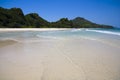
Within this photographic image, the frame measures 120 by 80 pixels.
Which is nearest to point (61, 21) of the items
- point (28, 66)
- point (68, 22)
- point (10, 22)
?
point (68, 22)

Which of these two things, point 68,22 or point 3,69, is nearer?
point 3,69

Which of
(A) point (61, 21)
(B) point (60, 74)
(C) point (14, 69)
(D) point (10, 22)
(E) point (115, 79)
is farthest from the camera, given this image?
(A) point (61, 21)

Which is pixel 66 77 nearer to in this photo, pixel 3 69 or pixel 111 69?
pixel 111 69

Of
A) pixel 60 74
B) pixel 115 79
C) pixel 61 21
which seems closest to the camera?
pixel 115 79

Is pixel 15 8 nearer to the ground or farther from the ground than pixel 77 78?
farther from the ground

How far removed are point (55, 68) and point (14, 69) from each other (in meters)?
0.87

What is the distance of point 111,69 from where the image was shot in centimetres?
320

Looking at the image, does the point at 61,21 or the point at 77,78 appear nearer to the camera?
the point at 77,78

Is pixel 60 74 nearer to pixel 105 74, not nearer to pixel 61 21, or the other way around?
pixel 105 74

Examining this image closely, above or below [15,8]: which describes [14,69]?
below

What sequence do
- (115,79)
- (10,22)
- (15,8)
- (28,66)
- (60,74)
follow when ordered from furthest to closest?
1. (15,8)
2. (10,22)
3. (28,66)
4. (60,74)
5. (115,79)

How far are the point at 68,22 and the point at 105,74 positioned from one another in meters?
68.6

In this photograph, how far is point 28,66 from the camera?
3361 millimetres

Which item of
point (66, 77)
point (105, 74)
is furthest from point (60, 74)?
point (105, 74)
